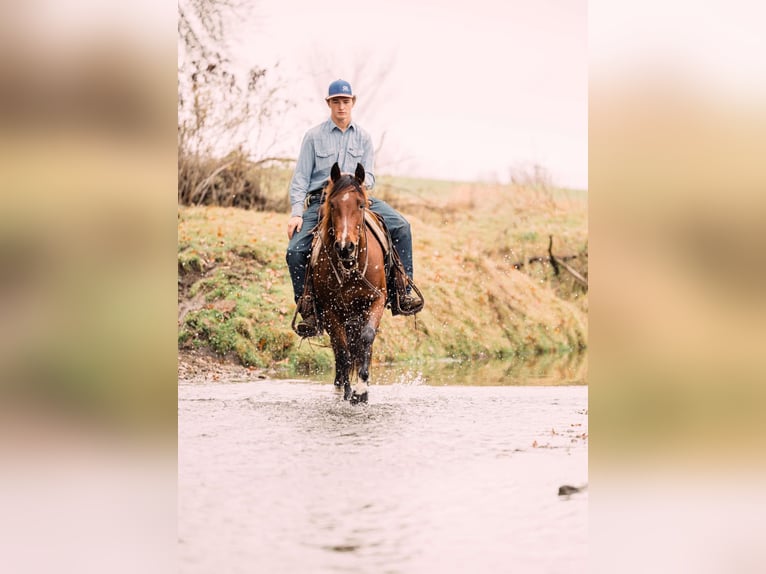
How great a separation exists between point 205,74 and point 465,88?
2.88 metres

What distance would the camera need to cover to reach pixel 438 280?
1119 cm

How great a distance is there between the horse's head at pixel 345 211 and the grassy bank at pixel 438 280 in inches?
95.4

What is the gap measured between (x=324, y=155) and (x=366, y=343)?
5.51 feet

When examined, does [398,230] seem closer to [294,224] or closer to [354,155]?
[354,155]

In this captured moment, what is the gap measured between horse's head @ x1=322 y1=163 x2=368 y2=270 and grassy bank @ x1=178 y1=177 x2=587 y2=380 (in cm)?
242

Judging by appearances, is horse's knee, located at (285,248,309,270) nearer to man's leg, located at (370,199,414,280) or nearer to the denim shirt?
the denim shirt

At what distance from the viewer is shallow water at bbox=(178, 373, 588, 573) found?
17.5ft

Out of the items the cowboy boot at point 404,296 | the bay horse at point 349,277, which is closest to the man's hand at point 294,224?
the bay horse at point 349,277

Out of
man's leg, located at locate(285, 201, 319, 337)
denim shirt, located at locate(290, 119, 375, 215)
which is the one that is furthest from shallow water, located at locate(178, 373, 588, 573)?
denim shirt, located at locate(290, 119, 375, 215)

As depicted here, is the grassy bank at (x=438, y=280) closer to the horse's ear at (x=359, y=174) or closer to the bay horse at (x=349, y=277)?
the bay horse at (x=349, y=277)

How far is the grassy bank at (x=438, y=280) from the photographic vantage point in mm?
9547

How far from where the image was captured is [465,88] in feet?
33.6
